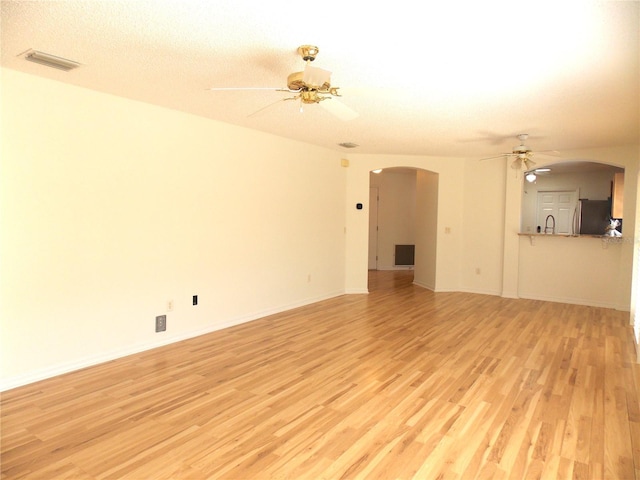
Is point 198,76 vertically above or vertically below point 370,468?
above

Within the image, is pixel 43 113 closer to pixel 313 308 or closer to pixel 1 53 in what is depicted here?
pixel 1 53

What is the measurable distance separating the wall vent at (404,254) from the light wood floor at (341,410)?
5725 millimetres

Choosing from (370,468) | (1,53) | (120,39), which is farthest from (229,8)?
(370,468)

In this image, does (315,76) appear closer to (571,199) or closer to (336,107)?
(336,107)

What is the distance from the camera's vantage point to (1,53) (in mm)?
2785

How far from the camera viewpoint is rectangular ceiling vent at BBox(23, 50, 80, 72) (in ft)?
9.16

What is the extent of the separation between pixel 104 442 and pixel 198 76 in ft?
8.65

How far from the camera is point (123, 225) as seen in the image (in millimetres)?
3836

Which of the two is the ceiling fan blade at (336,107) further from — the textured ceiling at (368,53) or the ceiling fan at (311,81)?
the textured ceiling at (368,53)

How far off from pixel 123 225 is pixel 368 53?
106 inches

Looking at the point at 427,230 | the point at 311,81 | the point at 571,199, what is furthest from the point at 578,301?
the point at 311,81

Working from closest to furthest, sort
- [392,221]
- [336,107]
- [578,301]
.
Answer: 1. [336,107]
2. [578,301]
3. [392,221]

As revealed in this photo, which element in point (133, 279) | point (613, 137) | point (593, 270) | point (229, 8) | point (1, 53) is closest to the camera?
point (229, 8)

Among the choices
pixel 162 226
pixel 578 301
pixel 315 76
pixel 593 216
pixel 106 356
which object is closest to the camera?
pixel 315 76
